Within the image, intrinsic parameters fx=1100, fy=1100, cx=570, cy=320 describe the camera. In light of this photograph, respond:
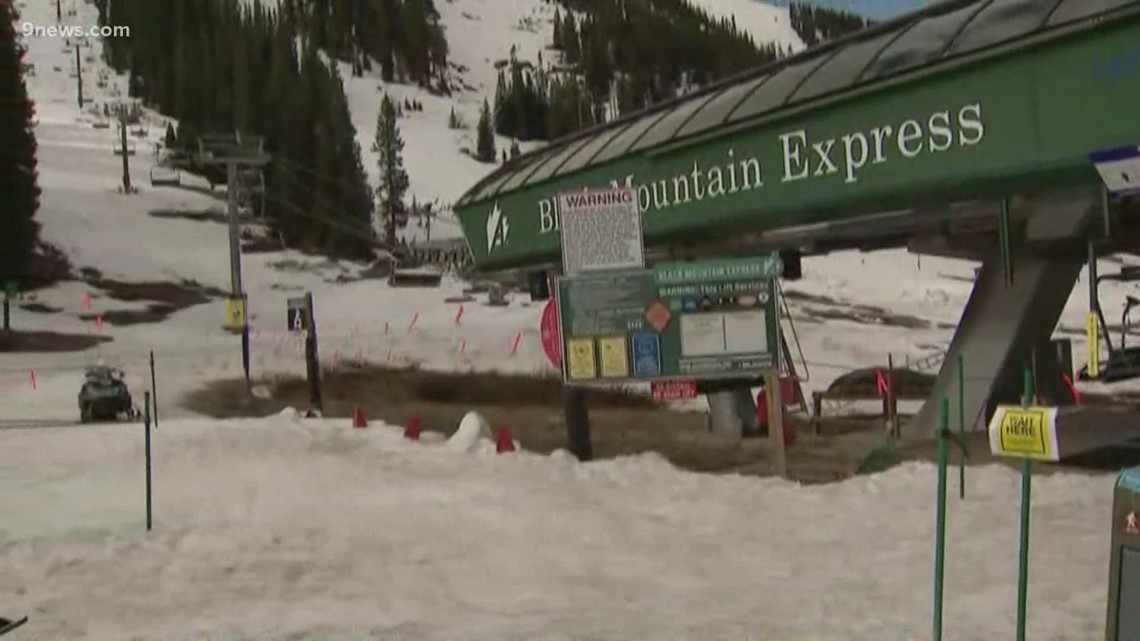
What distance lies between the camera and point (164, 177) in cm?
7425

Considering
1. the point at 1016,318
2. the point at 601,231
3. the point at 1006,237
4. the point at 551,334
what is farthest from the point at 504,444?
the point at 1016,318

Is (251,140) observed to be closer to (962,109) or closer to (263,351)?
(263,351)

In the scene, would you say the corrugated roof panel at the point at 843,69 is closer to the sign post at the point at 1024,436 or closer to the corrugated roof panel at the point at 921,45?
the corrugated roof panel at the point at 921,45

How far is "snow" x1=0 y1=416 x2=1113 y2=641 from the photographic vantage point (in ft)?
20.3

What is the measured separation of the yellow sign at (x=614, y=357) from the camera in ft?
37.9

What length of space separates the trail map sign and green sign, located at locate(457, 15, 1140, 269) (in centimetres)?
75

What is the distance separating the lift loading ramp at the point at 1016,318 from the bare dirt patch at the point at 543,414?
1730mm

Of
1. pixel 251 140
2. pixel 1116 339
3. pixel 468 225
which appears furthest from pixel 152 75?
pixel 468 225

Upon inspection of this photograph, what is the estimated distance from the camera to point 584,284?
1159cm

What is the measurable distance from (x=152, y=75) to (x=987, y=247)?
114m

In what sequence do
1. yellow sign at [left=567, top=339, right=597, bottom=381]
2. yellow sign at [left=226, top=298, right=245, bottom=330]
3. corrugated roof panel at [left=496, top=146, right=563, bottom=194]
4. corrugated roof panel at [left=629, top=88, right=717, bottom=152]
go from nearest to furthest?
yellow sign at [left=567, top=339, right=597, bottom=381] → corrugated roof panel at [left=629, top=88, right=717, bottom=152] → corrugated roof panel at [left=496, top=146, right=563, bottom=194] → yellow sign at [left=226, top=298, right=245, bottom=330]

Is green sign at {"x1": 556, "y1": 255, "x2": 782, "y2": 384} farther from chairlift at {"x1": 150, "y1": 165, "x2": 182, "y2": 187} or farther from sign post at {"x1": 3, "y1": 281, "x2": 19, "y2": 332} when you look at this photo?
chairlift at {"x1": 150, "y1": 165, "x2": 182, "y2": 187}

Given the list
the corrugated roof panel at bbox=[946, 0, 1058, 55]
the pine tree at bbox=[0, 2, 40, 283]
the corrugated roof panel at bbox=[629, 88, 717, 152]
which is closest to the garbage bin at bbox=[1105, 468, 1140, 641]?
the corrugated roof panel at bbox=[946, 0, 1058, 55]

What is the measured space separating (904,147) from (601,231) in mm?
3125
